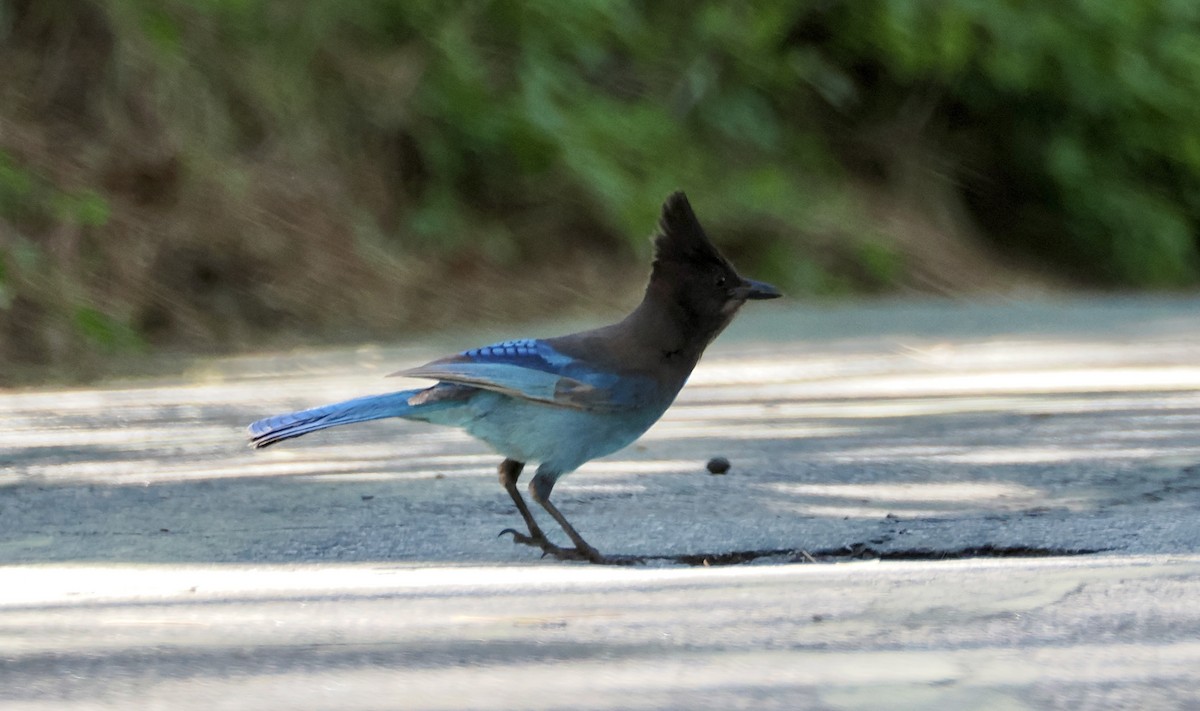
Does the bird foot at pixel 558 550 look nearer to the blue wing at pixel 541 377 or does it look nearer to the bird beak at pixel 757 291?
the blue wing at pixel 541 377

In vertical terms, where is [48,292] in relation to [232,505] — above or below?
above

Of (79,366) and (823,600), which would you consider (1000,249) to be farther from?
(823,600)

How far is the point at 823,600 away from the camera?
3.49 m

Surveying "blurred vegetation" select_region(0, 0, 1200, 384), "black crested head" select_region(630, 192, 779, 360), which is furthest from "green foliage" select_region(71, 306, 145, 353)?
"black crested head" select_region(630, 192, 779, 360)

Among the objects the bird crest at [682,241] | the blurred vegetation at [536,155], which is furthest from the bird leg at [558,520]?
the blurred vegetation at [536,155]

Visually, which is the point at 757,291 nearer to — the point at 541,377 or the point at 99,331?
the point at 541,377

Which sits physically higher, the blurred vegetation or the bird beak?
the blurred vegetation

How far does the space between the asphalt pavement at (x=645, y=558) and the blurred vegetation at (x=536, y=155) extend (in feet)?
11.5

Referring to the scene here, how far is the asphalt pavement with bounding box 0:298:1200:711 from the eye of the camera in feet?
9.45

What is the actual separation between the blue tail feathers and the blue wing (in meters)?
0.10

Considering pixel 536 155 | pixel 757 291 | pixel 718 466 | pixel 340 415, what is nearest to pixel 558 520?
pixel 340 415

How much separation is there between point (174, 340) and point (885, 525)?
7.34 m

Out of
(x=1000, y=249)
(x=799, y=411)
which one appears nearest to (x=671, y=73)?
(x=1000, y=249)

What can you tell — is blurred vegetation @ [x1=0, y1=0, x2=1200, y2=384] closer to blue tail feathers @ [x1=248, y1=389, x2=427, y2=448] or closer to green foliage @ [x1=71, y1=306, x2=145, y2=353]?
green foliage @ [x1=71, y1=306, x2=145, y2=353]
